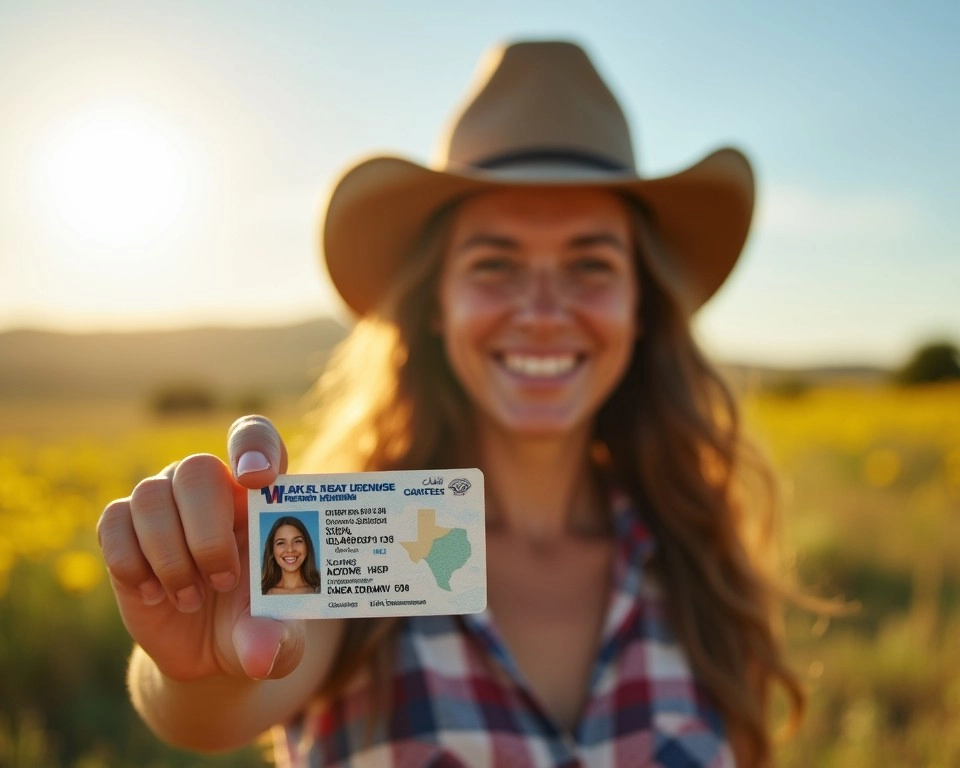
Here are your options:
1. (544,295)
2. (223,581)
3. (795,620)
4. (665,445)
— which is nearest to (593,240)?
(544,295)

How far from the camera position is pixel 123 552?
49.2 inches

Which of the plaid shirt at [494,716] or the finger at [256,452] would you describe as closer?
the finger at [256,452]

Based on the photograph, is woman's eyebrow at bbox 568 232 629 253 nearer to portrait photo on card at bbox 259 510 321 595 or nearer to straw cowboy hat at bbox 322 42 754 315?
straw cowboy hat at bbox 322 42 754 315

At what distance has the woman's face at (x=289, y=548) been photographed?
1299 millimetres

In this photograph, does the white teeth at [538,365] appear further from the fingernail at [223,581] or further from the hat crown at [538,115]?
the fingernail at [223,581]

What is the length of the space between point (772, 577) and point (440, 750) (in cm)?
136

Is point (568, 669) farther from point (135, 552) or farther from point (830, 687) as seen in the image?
point (830, 687)

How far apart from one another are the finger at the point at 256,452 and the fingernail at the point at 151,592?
0.22 m

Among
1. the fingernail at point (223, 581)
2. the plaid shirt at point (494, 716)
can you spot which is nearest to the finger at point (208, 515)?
the fingernail at point (223, 581)

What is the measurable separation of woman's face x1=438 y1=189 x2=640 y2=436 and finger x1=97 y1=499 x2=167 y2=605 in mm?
1284

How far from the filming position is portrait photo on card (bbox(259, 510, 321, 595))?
4.25ft

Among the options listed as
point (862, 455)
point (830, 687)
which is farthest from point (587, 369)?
point (862, 455)

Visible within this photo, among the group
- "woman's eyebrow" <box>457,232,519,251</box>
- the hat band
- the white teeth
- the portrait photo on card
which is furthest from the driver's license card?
the hat band

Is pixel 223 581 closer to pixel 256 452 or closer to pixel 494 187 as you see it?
pixel 256 452
